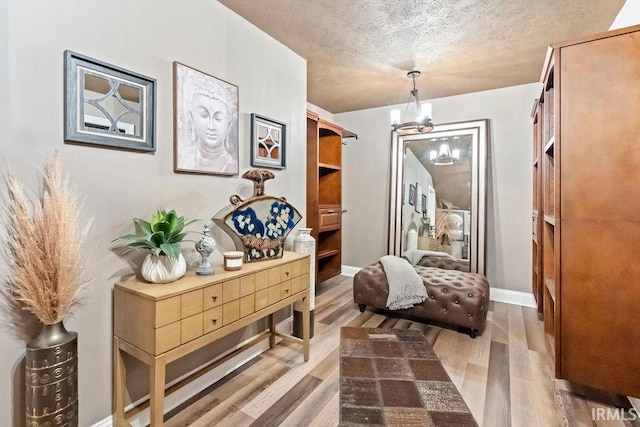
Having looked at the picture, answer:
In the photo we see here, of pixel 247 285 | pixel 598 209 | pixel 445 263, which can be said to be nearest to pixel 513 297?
pixel 445 263

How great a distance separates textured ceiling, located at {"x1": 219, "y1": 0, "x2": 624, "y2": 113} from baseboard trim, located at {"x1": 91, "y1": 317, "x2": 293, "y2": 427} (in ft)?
8.13

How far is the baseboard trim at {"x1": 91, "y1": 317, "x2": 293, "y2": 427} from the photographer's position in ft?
5.05

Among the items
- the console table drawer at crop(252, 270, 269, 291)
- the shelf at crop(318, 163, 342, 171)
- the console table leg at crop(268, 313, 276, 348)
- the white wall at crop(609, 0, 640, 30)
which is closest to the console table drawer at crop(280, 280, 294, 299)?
the console table drawer at crop(252, 270, 269, 291)

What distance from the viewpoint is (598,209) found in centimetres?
163

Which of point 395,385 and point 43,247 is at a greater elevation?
point 43,247

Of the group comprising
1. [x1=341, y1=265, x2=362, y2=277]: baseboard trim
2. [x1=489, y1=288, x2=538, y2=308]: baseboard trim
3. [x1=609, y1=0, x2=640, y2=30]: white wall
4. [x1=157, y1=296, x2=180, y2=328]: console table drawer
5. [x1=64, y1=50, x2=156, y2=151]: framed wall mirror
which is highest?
[x1=609, y1=0, x2=640, y2=30]: white wall

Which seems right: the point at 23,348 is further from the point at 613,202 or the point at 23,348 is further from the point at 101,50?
the point at 613,202

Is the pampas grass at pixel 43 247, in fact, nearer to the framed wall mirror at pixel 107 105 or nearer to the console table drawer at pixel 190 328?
the framed wall mirror at pixel 107 105

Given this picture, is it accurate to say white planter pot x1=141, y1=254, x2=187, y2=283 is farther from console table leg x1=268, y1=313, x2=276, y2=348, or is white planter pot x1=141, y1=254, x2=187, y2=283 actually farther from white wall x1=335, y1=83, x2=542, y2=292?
white wall x1=335, y1=83, x2=542, y2=292

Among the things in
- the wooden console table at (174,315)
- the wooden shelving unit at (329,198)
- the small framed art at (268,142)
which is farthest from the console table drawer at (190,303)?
the wooden shelving unit at (329,198)

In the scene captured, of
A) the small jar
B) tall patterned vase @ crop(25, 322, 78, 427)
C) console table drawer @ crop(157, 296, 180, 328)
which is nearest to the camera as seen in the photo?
tall patterned vase @ crop(25, 322, 78, 427)

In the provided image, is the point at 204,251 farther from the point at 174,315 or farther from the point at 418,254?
the point at 418,254

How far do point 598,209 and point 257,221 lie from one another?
79.3 inches

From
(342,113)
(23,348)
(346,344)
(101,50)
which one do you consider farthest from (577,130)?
(342,113)
